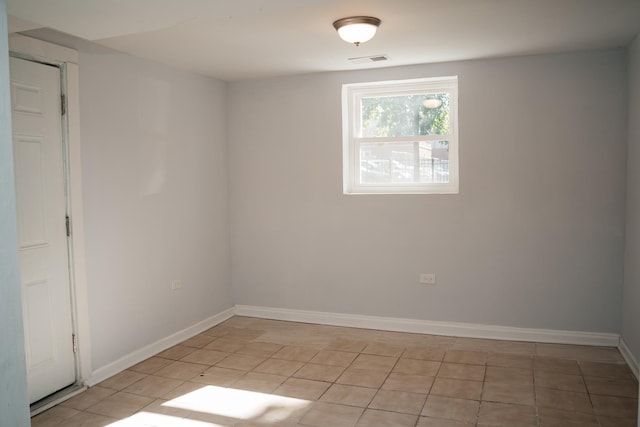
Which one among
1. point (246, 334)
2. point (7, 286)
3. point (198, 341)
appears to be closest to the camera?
point (7, 286)

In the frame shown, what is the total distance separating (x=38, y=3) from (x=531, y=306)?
3894 mm

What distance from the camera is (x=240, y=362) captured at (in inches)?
155

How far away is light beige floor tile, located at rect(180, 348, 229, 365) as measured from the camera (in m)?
3.96

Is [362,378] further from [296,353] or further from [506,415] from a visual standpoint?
[506,415]

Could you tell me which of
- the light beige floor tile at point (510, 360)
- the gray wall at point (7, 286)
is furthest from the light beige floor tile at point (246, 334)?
the gray wall at point (7, 286)

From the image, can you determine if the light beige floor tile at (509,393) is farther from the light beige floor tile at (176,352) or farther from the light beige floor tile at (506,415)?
the light beige floor tile at (176,352)

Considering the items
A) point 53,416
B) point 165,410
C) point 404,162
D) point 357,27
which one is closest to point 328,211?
point 404,162

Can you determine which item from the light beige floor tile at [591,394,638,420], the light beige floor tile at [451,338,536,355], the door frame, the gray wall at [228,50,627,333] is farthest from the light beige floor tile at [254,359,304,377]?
the light beige floor tile at [591,394,638,420]

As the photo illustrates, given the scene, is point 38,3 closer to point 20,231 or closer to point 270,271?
point 20,231

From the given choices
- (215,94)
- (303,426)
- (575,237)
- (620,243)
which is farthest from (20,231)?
(620,243)

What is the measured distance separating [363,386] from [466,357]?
0.95 meters

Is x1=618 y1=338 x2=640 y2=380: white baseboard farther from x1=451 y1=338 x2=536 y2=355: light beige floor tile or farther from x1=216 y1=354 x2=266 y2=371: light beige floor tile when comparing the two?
x1=216 y1=354 x2=266 y2=371: light beige floor tile

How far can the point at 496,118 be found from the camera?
13.9ft

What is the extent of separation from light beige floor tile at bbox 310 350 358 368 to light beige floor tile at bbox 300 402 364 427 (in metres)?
0.70
